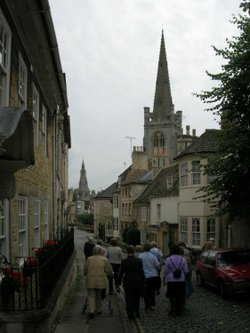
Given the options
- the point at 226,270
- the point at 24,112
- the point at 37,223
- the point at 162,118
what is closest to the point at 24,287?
the point at 24,112

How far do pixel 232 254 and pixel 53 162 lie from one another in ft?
22.6

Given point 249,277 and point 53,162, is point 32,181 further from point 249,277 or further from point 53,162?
point 249,277

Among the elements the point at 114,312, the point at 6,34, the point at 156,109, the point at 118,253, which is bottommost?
the point at 114,312

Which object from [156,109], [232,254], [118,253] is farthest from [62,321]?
[156,109]

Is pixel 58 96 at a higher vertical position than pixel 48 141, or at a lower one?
higher

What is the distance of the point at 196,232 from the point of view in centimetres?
3088

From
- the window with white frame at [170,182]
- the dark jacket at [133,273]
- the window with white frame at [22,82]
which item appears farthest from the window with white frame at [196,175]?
the window with white frame at [22,82]

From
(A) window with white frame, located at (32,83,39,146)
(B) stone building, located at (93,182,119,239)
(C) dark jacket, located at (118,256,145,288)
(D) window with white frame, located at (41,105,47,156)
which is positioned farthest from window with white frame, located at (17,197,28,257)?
(B) stone building, located at (93,182,119,239)

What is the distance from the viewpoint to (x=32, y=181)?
471 inches

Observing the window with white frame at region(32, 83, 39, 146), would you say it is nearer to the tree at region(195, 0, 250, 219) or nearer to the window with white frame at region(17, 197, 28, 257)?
the window with white frame at region(17, 197, 28, 257)

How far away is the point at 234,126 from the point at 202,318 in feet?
27.8

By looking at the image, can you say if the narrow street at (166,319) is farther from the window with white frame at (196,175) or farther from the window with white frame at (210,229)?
the window with white frame at (196,175)

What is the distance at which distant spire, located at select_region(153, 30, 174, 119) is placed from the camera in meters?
115

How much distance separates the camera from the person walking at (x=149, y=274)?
1239 centimetres
